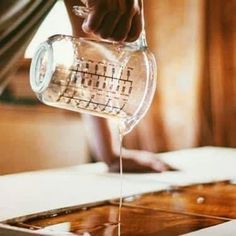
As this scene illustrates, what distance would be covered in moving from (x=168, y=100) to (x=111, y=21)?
0.26 metres

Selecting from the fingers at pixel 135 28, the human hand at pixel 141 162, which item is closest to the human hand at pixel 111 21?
the fingers at pixel 135 28

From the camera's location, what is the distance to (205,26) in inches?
54.4

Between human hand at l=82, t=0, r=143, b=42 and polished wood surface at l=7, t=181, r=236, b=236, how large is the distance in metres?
0.31

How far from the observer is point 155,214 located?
1238mm

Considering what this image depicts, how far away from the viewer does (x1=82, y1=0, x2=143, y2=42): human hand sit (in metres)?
1.21

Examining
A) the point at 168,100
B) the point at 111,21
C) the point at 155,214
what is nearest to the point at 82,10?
the point at 111,21

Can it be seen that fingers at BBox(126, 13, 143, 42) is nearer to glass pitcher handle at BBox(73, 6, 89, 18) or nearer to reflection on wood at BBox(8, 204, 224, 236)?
glass pitcher handle at BBox(73, 6, 89, 18)

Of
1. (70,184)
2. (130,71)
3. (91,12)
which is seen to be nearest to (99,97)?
(130,71)

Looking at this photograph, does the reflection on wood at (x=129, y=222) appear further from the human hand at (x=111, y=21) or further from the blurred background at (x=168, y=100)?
the human hand at (x=111, y=21)

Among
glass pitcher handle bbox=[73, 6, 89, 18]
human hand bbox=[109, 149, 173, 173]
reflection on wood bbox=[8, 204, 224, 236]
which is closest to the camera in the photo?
reflection on wood bbox=[8, 204, 224, 236]

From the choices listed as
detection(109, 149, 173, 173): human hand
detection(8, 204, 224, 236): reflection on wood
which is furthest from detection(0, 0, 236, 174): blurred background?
detection(8, 204, 224, 236): reflection on wood

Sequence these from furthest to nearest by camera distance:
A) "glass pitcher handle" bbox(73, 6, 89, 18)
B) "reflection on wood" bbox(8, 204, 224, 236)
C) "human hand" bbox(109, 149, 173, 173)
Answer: "human hand" bbox(109, 149, 173, 173)
"glass pitcher handle" bbox(73, 6, 89, 18)
"reflection on wood" bbox(8, 204, 224, 236)

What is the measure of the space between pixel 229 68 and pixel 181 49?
11 cm

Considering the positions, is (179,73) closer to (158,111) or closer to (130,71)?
(158,111)
